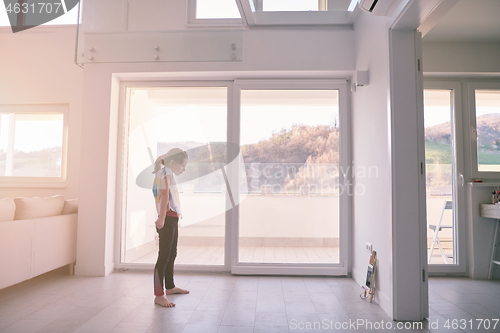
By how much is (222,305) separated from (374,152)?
1.92 metres

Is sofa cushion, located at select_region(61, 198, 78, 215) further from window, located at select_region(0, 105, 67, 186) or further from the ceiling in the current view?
the ceiling

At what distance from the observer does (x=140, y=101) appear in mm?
4523

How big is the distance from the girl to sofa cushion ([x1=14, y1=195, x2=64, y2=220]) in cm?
137

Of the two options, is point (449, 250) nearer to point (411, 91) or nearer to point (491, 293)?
point (491, 293)

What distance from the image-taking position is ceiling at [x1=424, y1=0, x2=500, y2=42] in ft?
11.4

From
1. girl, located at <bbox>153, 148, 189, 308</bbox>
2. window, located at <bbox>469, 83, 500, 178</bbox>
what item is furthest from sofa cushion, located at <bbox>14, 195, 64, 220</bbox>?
window, located at <bbox>469, 83, 500, 178</bbox>

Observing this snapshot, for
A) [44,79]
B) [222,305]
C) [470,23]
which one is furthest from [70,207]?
[470,23]

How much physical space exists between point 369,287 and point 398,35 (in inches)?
85.2

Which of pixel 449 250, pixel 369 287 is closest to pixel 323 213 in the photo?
pixel 369 287

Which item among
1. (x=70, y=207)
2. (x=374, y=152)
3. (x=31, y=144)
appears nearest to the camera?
(x=374, y=152)

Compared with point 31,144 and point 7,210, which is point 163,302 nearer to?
point 7,210

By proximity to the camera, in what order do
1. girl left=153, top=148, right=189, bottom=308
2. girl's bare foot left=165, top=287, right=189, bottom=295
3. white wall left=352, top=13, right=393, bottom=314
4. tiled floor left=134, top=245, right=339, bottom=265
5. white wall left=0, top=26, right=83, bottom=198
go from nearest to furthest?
white wall left=352, top=13, right=393, bottom=314 → girl left=153, top=148, right=189, bottom=308 → girl's bare foot left=165, top=287, right=189, bottom=295 → tiled floor left=134, top=245, right=339, bottom=265 → white wall left=0, top=26, right=83, bottom=198

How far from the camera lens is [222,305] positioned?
3068 mm

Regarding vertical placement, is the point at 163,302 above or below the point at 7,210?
below
